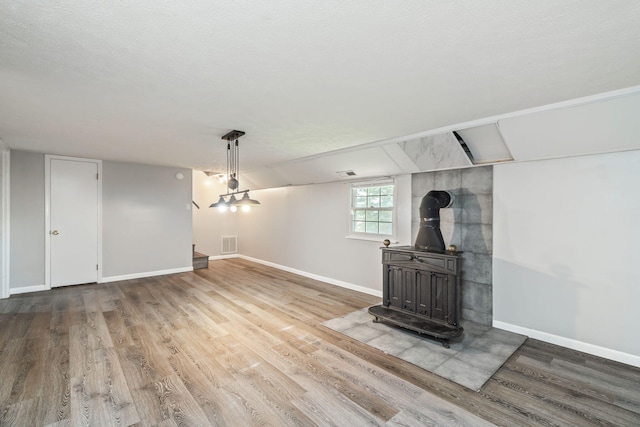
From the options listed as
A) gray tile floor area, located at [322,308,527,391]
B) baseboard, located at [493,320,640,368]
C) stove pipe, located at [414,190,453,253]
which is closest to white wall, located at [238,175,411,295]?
stove pipe, located at [414,190,453,253]

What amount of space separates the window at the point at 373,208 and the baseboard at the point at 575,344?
6.66 ft

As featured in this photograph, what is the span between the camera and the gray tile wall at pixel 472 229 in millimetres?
3699

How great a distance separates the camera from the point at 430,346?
312 cm

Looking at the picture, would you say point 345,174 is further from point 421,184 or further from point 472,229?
point 472,229

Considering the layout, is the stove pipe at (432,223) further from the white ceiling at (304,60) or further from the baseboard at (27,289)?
the baseboard at (27,289)

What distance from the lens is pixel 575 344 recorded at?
3055 mm

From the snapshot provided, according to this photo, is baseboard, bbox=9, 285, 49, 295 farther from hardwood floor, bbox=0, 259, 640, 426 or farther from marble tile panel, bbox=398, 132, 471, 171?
marble tile panel, bbox=398, 132, 471, 171

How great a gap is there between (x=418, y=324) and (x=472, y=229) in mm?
1476

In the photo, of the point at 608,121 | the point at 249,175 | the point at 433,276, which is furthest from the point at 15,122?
the point at 608,121

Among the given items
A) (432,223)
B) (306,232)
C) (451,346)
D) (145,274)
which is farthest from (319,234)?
(145,274)

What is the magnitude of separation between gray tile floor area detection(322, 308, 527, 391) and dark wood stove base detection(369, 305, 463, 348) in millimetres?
99

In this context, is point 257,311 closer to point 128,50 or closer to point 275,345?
point 275,345

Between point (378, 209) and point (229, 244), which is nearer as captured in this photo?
point (378, 209)

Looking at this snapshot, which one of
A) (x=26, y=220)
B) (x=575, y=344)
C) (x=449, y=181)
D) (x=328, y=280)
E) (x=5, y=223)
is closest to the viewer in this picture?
(x=575, y=344)
